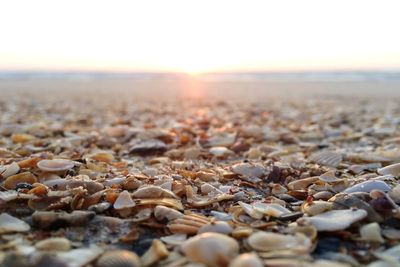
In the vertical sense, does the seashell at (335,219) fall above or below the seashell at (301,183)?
above

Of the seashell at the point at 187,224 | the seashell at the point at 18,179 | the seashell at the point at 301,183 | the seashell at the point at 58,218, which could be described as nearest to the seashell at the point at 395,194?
the seashell at the point at 301,183

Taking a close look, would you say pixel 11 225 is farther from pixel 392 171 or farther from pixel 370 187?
pixel 392 171

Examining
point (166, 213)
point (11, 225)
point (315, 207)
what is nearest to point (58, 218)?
point (11, 225)

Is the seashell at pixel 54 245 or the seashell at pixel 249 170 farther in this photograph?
the seashell at pixel 249 170

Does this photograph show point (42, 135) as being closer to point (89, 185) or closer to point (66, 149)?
point (66, 149)

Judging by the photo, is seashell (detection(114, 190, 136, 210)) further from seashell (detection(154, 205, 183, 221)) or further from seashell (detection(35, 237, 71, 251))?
seashell (detection(35, 237, 71, 251))

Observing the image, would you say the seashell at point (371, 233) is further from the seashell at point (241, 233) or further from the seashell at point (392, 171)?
the seashell at point (392, 171)

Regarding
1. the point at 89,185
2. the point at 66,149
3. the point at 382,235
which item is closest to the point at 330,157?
the point at 382,235
